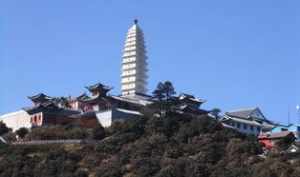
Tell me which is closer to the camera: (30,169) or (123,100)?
(30,169)

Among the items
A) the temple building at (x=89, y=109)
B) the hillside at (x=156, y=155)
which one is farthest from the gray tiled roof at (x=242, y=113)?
the hillside at (x=156, y=155)

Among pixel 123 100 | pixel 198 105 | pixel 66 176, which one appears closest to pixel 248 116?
pixel 198 105

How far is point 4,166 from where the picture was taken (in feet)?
209

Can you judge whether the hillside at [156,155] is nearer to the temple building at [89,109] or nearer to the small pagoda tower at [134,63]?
the temple building at [89,109]

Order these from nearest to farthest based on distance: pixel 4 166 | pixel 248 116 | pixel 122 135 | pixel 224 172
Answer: pixel 224 172
pixel 4 166
pixel 122 135
pixel 248 116

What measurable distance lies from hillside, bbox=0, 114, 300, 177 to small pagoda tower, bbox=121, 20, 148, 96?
43.2 metres

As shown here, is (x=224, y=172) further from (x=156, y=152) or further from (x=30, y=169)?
(x=30, y=169)

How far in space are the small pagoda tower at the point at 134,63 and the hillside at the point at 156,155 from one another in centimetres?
4317

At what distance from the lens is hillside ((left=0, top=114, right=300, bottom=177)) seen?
5659cm

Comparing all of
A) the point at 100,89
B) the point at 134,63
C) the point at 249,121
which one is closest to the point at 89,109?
the point at 100,89

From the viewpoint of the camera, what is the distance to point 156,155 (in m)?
62.4

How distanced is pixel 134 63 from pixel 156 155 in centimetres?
5651

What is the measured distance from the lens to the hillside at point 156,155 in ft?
186

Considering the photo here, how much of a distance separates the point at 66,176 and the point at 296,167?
A: 16054mm
